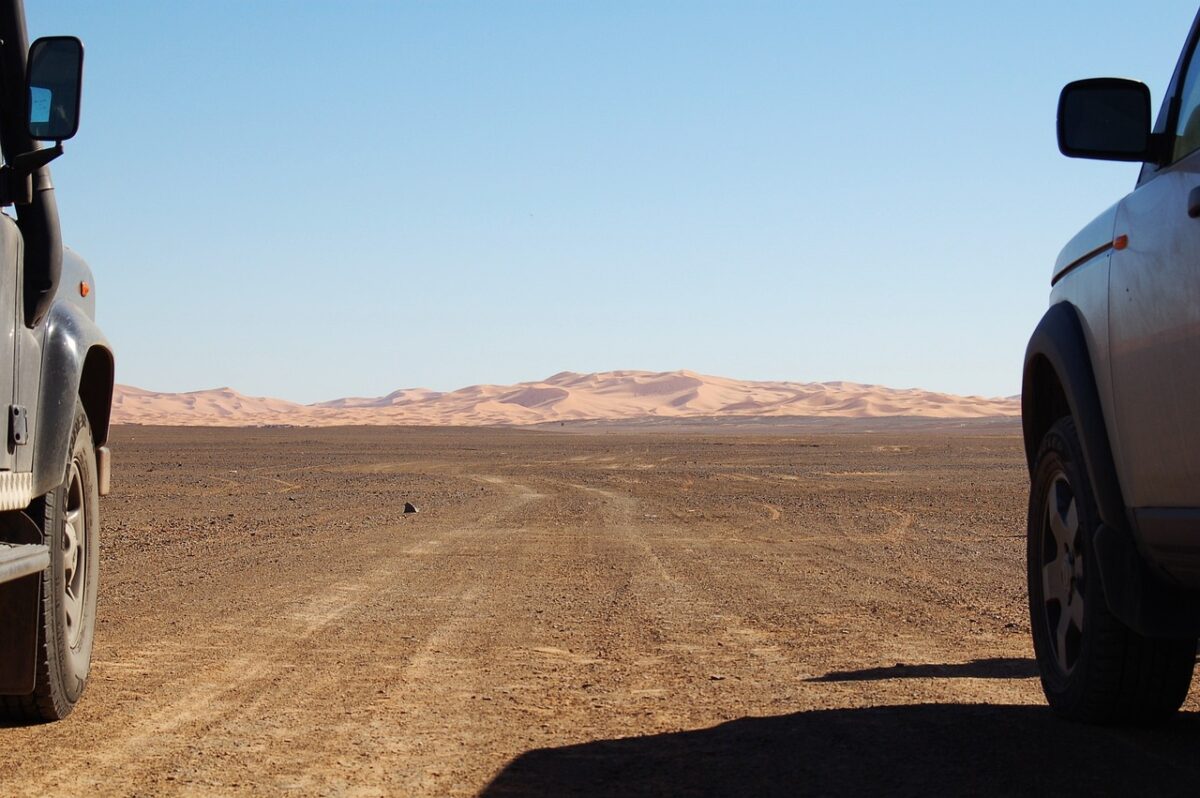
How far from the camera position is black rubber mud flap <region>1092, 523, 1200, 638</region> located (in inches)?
174

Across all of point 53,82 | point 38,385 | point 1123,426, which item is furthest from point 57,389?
point 1123,426

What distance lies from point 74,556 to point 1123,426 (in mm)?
4302

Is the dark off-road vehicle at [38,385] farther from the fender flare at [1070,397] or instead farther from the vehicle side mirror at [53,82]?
the fender flare at [1070,397]

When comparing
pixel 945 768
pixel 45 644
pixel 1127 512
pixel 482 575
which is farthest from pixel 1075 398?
pixel 482 575

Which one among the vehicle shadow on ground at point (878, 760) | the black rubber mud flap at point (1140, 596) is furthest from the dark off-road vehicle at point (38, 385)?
the black rubber mud flap at point (1140, 596)

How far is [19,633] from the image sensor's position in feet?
17.4

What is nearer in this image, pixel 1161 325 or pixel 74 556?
pixel 1161 325

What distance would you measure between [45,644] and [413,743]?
1479mm

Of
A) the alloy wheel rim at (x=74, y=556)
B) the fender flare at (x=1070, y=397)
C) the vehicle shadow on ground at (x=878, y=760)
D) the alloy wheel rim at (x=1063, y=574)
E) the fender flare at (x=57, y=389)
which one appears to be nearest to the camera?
the vehicle shadow on ground at (x=878, y=760)

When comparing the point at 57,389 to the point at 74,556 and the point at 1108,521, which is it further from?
the point at 1108,521

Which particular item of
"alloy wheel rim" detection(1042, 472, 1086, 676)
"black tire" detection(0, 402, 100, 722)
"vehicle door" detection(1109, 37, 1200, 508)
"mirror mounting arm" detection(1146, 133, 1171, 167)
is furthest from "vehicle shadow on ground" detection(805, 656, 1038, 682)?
"black tire" detection(0, 402, 100, 722)

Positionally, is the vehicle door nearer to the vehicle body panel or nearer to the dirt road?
the vehicle body panel

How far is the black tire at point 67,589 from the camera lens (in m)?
5.44

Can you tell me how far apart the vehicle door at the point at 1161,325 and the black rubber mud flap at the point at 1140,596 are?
18cm
